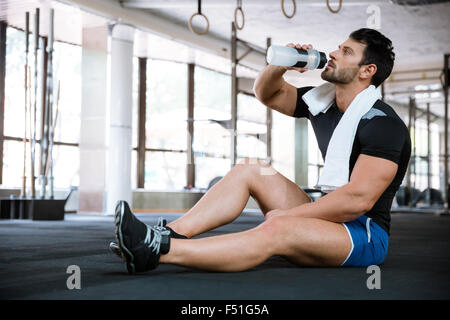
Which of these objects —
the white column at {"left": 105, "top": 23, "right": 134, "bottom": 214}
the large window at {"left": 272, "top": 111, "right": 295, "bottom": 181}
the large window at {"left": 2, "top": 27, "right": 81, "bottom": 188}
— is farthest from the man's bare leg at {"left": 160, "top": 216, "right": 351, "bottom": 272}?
the large window at {"left": 272, "top": 111, "right": 295, "bottom": 181}

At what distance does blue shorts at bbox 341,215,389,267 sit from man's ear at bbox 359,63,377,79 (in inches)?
20.3

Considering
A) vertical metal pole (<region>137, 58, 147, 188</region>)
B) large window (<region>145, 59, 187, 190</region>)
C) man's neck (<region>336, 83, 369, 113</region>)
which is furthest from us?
large window (<region>145, 59, 187, 190</region>)

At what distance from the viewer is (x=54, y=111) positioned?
8.22 meters

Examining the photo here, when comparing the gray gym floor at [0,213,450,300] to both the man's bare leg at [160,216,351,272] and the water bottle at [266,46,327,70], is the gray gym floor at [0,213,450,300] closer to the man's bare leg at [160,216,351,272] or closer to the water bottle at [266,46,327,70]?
the man's bare leg at [160,216,351,272]

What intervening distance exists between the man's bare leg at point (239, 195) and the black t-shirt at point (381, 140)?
233mm

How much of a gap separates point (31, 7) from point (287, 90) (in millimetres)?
5538

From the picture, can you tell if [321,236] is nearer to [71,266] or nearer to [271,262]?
[271,262]

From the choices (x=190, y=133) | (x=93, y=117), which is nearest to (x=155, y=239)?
(x=93, y=117)

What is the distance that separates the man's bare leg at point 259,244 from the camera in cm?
158

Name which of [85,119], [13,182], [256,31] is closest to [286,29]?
[256,31]

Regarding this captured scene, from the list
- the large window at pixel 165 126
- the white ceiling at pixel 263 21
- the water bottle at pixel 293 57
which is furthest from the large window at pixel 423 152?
the water bottle at pixel 293 57

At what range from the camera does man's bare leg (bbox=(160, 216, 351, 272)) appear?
1.58 metres

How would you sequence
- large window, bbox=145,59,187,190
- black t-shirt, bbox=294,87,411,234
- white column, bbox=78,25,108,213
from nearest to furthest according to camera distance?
black t-shirt, bbox=294,87,411,234, white column, bbox=78,25,108,213, large window, bbox=145,59,187,190

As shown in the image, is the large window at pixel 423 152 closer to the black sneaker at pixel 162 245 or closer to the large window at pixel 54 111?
the large window at pixel 54 111
